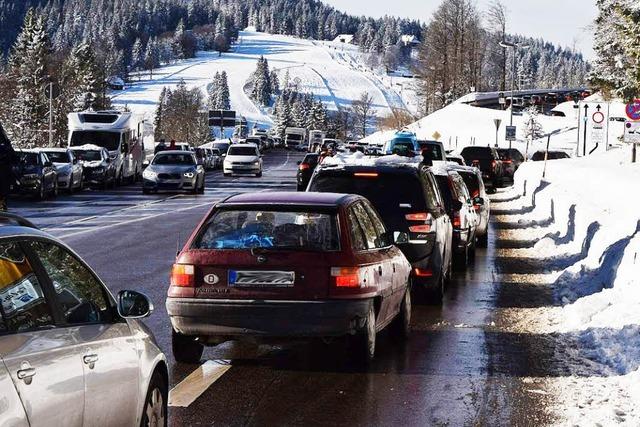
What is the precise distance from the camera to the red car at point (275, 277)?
9.32 meters

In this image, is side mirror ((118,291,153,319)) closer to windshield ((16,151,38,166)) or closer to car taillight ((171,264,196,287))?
car taillight ((171,264,196,287))

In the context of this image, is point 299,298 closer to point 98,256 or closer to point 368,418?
point 368,418

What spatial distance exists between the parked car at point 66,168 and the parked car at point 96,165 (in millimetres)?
2164

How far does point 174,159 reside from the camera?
43.4 metres

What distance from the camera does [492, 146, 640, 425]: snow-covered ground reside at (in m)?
8.72

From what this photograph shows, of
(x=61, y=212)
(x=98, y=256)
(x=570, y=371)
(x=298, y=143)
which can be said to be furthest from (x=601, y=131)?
(x=298, y=143)

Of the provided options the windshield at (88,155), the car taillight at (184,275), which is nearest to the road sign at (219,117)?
the windshield at (88,155)

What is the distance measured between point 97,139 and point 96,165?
4154mm

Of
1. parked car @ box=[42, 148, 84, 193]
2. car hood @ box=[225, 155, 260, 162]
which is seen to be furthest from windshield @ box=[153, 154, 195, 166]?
car hood @ box=[225, 155, 260, 162]

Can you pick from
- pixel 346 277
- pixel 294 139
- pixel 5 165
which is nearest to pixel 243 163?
pixel 5 165

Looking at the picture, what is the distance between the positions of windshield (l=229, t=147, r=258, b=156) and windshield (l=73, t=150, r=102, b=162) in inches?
643

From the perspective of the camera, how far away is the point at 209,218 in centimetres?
984

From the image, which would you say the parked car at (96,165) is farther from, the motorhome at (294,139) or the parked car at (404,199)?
the motorhome at (294,139)

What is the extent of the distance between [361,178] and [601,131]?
24875mm
